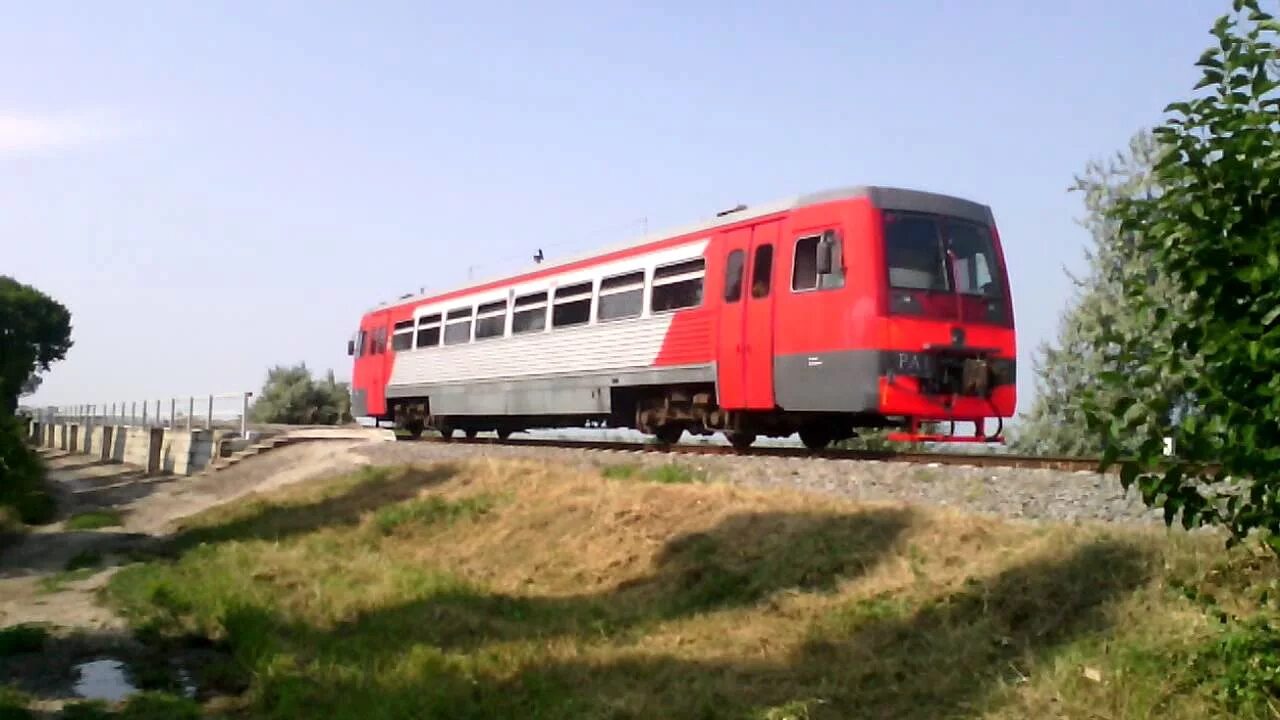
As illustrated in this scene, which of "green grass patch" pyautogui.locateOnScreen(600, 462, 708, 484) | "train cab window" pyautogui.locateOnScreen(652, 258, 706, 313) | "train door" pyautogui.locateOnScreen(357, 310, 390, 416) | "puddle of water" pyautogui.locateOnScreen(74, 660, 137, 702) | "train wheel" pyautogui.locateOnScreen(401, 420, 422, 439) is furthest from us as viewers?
"train door" pyautogui.locateOnScreen(357, 310, 390, 416)

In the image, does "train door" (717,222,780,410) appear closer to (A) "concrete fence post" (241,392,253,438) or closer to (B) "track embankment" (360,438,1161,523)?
(B) "track embankment" (360,438,1161,523)

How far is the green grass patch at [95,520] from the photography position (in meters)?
20.0

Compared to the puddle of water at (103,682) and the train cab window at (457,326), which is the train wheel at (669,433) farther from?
the puddle of water at (103,682)

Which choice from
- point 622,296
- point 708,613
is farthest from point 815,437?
point 708,613

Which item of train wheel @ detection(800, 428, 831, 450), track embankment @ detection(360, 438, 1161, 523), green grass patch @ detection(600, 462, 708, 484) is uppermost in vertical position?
train wheel @ detection(800, 428, 831, 450)

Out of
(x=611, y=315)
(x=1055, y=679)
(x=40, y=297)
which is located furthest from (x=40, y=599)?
(x=40, y=297)

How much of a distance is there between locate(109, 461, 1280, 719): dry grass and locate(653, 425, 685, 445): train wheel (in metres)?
3.70

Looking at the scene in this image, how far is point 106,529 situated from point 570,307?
878cm

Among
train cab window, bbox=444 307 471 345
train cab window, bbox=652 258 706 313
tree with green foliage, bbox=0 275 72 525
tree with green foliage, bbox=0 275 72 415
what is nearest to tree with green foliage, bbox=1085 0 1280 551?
train cab window, bbox=652 258 706 313

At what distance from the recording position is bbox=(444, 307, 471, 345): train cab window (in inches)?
854

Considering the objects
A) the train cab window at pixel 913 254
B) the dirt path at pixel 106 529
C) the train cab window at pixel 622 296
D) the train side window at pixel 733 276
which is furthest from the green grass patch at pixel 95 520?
the train cab window at pixel 913 254

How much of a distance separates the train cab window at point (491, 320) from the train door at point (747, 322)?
21.7ft

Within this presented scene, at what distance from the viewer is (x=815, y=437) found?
1568cm

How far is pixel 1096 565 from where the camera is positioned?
651cm
